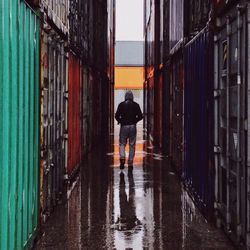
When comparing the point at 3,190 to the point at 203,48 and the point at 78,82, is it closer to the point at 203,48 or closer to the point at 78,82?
the point at 203,48

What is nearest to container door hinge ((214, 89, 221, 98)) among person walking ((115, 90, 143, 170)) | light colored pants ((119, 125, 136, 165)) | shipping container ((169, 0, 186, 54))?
shipping container ((169, 0, 186, 54))

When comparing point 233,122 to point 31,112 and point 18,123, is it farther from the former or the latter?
point 18,123

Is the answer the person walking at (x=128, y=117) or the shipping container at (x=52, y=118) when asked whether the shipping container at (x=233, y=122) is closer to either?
the shipping container at (x=52, y=118)

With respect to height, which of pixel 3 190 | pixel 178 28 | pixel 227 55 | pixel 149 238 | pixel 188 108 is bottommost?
pixel 149 238

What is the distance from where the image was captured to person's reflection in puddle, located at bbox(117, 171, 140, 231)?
25.8ft

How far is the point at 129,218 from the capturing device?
8.35 meters

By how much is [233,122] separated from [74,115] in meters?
6.51

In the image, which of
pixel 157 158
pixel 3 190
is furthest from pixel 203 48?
pixel 157 158

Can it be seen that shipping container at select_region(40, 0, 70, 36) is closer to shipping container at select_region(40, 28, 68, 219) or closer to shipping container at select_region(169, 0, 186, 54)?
shipping container at select_region(40, 28, 68, 219)

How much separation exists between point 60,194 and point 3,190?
5046mm

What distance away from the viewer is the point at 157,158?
677 inches

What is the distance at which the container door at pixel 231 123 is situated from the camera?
6.09 m

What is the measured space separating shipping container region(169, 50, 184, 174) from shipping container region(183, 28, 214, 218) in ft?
4.59

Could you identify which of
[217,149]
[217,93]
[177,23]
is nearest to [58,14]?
[217,93]
